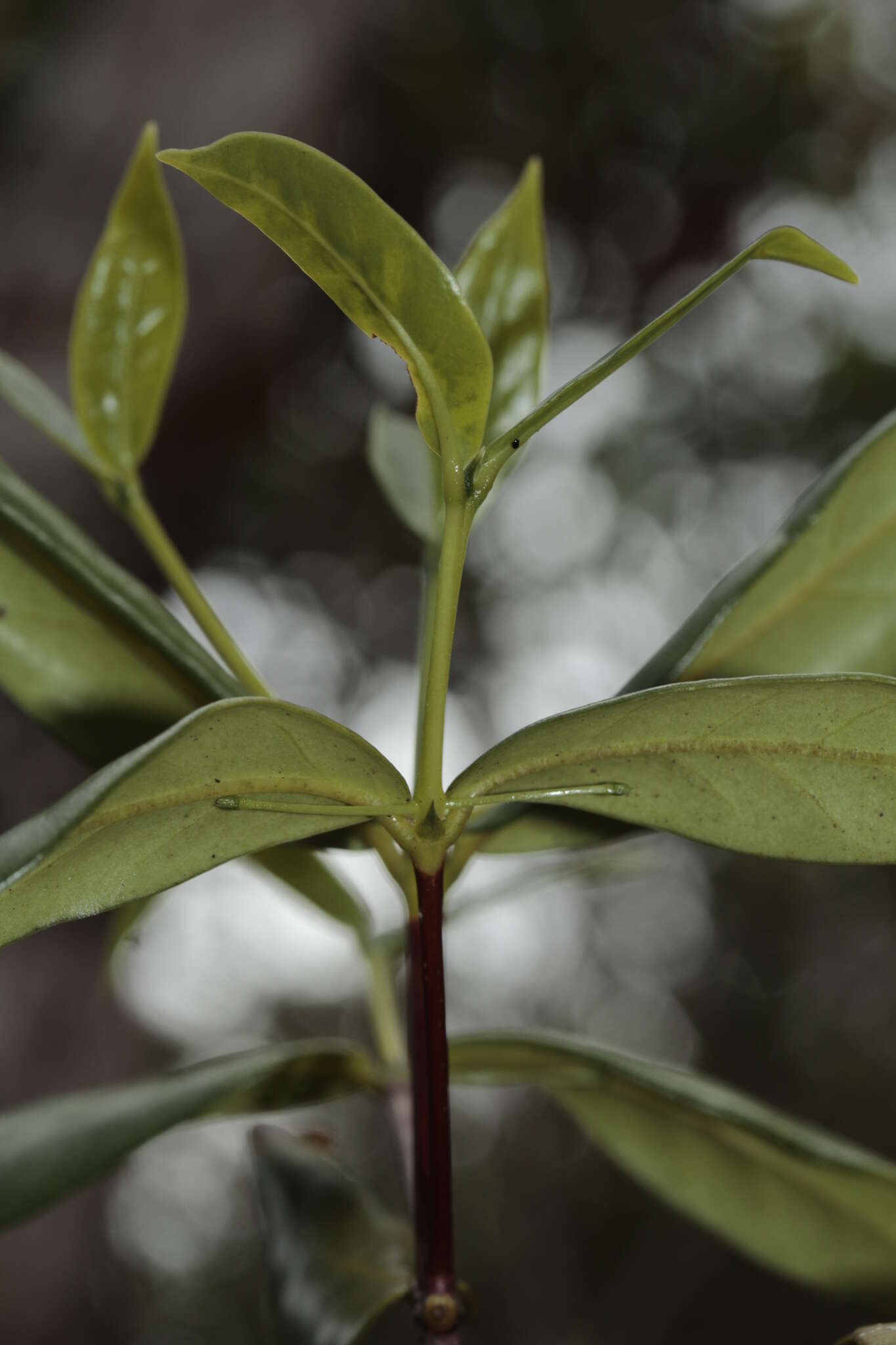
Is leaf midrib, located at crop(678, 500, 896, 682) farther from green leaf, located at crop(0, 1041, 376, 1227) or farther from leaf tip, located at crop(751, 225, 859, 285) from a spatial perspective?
green leaf, located at crop(0, 1041, 376, 1227)

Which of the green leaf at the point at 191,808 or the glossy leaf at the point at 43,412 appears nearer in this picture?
the green leaf at the point at 191,808

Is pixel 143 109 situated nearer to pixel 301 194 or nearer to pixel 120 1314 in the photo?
pixel 301 194

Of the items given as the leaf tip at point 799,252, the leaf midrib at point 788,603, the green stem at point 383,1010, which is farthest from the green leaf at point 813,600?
the green stem at point 383,1010

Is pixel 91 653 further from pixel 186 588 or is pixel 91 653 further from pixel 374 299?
pixel 374 299

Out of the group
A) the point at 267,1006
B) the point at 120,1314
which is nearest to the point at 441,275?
the point at 267,1006

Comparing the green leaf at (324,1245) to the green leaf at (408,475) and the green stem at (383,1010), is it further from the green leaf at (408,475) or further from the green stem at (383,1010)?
the green leaf at (408,475)

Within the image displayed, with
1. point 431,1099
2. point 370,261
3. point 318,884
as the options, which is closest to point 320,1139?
point 318,884
